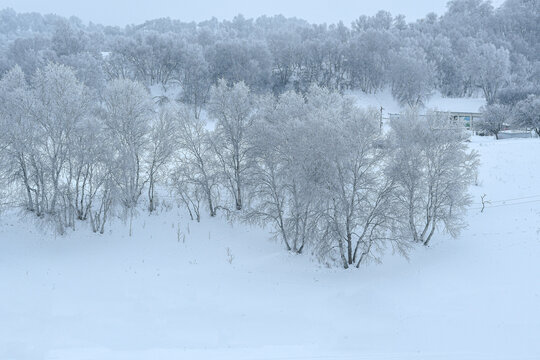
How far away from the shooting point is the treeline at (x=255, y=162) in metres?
26.3

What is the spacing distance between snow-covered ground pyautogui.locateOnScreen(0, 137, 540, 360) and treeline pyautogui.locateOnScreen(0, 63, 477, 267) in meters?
1.83

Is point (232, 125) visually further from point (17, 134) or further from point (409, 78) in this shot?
point (409, 78)

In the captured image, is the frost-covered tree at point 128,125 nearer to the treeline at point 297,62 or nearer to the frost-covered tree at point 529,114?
the treeline at point 297,62

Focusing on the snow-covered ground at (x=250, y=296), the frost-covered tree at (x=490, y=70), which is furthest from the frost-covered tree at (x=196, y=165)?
the frost-covered tree at (x=490, y=70)

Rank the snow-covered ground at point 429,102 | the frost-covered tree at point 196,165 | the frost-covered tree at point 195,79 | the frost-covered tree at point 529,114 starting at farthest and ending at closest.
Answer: the snow-covered ground at point 429,102 < the frost-covered tree at point 195,79 < the frost-covered tree at point 529,114 < the frost-covered tree at point 196,165

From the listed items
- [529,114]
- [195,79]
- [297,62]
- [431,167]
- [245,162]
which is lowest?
[245,162]

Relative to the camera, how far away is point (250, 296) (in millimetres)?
23984

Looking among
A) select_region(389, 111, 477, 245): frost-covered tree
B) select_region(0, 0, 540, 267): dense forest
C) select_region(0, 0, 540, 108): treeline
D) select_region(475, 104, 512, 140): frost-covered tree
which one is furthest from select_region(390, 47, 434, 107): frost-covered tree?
select_region(389, 111, 477, 245): frost-covered tree

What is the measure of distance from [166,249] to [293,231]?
8.69m

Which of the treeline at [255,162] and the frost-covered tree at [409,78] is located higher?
the frost-covered tree at [409,78]

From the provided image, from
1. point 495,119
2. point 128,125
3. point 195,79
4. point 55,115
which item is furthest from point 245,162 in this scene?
point 495,119

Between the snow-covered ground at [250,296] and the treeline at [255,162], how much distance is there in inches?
72.2

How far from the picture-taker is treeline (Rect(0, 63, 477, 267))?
26297mm

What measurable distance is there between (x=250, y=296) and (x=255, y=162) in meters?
10.1
